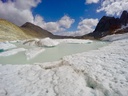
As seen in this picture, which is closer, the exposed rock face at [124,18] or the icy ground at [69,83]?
the icy ground at [69,83]

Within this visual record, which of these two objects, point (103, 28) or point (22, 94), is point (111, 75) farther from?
point (103, 28)

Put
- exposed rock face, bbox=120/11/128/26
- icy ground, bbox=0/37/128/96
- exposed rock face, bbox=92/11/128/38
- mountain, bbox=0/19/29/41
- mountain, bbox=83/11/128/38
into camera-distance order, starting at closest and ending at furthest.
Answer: icy ground, bbox=0/37/128/96 < mountain, bbox=0/19/29/41 < exposed rock face, bbox=120/11/128/26 < mountain, bbox=83/11/128/38 < exposed rock face, bbox=92/11/128/38

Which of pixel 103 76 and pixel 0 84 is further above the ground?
pixel 103 76

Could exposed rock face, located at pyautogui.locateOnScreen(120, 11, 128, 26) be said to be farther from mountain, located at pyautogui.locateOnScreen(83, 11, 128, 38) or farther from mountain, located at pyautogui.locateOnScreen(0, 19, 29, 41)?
mountain, located at pyautogui.locateOnScreen(0, 19, 29, 41)

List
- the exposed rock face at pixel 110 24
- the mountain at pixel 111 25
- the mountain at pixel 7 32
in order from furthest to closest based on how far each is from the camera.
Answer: the exposed rock face at pixel 110 24 < the mountain at pixel 111 25 < the mountain at pixel 7 32

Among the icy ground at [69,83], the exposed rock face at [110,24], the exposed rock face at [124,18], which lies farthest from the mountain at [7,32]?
→ the exposed rock face at [124,18]

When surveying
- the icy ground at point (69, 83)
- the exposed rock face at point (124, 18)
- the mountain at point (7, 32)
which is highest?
the exposed rock face at point (124, 18)

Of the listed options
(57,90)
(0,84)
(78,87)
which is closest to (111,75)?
(78,87)

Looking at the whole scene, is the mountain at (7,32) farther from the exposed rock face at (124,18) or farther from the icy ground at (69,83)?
the exposed rock face at (124,18)

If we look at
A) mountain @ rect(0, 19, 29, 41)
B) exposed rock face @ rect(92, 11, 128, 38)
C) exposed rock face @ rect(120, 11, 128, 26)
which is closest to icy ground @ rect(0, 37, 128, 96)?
mountain @ rect(0, 19, 29, 41)

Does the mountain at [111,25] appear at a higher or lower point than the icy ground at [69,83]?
higher

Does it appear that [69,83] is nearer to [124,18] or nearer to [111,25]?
[124,18]
